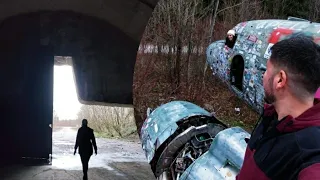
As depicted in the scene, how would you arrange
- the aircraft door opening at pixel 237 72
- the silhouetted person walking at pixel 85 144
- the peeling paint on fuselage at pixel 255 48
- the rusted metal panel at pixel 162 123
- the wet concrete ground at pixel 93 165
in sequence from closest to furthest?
the wet concrete ground at pixel 93 165 < the silhouetted person walking at pixel 85 144 < the peeling paint on fuselage at pixel 255 48 < the rusted metal panel at pixel 162 123 < the aircraft door opening at pixel 237 72

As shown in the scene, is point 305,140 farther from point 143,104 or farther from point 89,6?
point 143,104

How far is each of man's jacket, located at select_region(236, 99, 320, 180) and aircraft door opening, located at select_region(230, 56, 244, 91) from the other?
11.5 ft

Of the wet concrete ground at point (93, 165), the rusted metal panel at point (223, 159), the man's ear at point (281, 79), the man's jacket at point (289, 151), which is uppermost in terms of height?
the man's ear at point (281, 79)

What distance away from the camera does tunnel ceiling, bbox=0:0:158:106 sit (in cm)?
307

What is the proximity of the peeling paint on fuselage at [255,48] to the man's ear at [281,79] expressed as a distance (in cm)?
229

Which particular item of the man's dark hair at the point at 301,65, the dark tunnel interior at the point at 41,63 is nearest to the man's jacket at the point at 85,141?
the dark tunnel interior at the point at 41,63

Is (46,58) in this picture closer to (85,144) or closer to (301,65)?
(85,144)

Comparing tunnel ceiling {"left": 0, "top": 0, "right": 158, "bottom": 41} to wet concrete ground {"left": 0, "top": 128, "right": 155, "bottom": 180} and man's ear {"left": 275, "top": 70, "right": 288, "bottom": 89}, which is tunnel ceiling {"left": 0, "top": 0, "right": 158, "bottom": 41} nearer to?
wet concrete ground {"left": 0, "top": 128, "right": 155, "bottom": 180}

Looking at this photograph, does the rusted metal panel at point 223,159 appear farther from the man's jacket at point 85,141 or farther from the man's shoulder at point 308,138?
the man's shoulder at point 308,138

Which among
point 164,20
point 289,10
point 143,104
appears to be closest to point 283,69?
point 143,104

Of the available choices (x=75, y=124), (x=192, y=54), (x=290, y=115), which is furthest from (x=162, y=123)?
(x=192, y=54)

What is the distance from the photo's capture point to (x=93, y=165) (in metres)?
3.38

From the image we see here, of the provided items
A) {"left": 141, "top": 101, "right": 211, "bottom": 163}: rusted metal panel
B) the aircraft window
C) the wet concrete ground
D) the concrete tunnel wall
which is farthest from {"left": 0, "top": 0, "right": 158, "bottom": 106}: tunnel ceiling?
the aircraft window

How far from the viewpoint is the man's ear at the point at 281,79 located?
0.97 m
